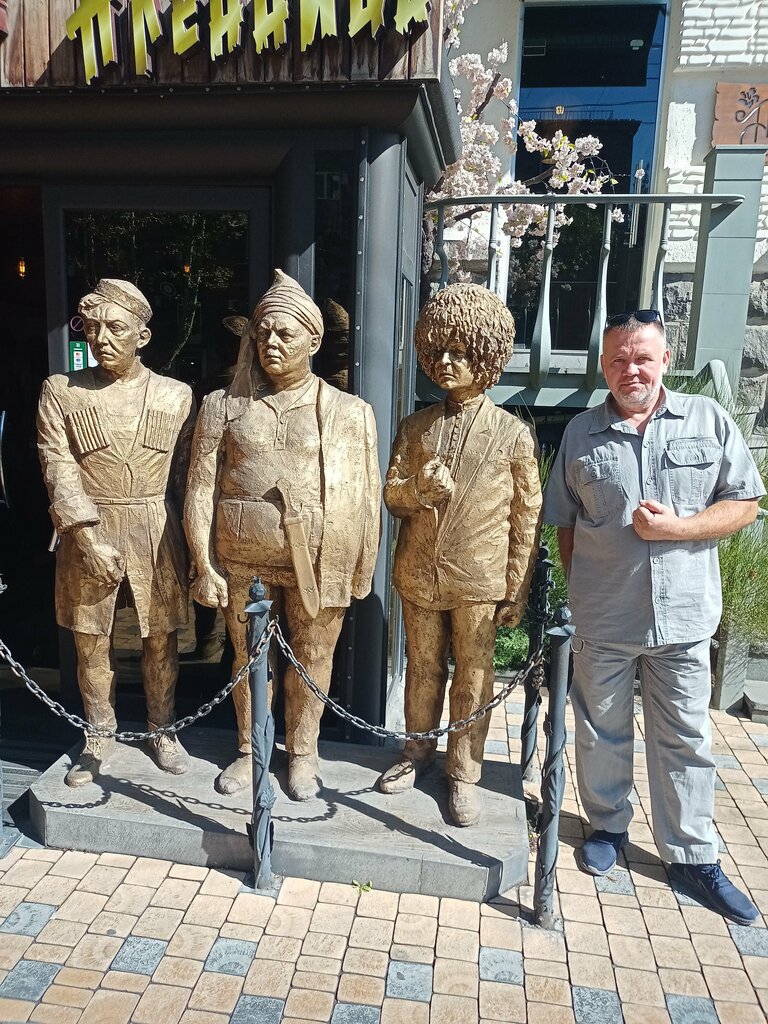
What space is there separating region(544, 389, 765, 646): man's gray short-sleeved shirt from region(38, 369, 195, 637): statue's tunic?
5.85ft

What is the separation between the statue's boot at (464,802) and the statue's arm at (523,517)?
765mm

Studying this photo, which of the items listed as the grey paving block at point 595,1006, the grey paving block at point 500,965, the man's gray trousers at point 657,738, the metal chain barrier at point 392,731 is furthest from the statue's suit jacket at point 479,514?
the grey paving block at point 595,1006

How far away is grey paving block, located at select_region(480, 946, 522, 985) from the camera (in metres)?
2.79

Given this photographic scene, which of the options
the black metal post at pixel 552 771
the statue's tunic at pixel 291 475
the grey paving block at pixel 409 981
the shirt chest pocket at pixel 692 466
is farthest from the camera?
the statue's tunic at pixel 291 475

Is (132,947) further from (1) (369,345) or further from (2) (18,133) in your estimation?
(2) (18,133)

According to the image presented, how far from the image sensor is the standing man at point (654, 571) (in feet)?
10.3

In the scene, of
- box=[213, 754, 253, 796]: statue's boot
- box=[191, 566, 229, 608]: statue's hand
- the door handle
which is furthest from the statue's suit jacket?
the door handle

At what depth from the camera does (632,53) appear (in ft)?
25.7

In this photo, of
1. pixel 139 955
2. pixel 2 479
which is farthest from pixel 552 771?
pixel 2 479

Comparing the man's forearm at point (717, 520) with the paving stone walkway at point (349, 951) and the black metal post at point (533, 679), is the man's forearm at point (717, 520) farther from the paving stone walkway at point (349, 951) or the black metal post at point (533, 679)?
the paving stone walkway at point (349, 951)

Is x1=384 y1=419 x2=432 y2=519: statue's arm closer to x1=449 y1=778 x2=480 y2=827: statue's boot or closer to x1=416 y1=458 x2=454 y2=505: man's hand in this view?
x1=416 y1=458 x2=454 y2=505: man's hand

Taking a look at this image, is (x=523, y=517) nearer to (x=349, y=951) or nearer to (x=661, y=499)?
(x=661, y=499)

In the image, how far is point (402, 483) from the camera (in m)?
3.22

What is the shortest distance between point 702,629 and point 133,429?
2480 millimetres
